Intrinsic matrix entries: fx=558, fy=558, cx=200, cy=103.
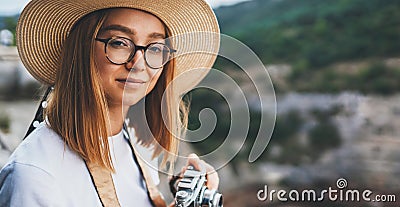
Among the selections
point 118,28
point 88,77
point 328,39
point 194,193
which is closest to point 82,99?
point 88,77

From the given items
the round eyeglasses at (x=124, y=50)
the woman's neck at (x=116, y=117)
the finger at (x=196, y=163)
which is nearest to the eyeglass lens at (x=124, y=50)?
the round eyeglasses at (x=124, y=50)

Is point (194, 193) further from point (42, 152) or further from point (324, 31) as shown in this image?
point (324, 31)

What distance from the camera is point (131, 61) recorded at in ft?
3.30

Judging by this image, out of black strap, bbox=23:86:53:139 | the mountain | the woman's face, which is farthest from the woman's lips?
the mountain

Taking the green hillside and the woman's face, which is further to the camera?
the green hillside

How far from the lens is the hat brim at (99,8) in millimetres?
995

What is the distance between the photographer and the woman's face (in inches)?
39.0

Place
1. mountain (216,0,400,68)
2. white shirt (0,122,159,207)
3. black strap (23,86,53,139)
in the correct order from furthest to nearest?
mountain (216,0,400,68) < black strap (23,86,53,139) < white shirt (0,122,159,207)

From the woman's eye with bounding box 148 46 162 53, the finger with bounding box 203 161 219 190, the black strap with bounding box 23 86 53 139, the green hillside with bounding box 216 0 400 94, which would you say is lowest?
the finger with bounding box 203 161 219 190

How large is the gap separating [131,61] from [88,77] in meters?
0.08

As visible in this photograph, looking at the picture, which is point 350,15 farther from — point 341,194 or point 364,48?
point 341,194

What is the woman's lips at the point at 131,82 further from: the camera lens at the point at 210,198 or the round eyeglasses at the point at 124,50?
the camera lens at the point at 210,198

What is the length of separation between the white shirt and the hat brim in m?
0.13

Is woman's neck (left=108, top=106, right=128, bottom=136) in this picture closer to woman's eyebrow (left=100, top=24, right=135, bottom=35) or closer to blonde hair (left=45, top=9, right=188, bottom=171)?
blonde hair (left=45, top=9, right=188, bottom=171)
